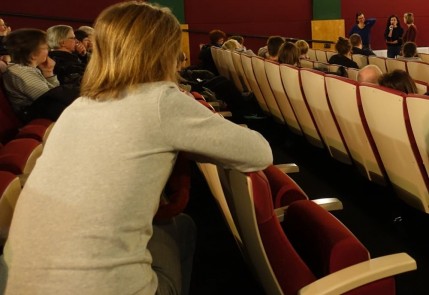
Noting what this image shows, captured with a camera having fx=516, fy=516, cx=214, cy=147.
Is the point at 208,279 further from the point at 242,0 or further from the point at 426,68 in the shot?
the point at 242,0

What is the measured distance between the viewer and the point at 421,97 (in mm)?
1295

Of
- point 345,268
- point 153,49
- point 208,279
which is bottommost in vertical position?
point 208,279

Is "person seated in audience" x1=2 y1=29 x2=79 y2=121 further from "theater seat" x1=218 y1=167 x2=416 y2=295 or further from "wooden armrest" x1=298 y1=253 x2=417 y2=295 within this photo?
"wooden armrest" x1=298 y1=253 x2=417 y2=295

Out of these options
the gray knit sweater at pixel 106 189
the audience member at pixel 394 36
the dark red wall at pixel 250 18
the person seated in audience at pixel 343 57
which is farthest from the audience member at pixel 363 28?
the gray knit sweater at pixel 106 189

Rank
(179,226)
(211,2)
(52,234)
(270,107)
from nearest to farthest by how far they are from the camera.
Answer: (52,234) → (179,226) → (270,107) → (211,2)

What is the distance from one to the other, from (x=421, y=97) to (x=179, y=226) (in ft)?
2.28

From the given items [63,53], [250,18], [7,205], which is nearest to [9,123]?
[63,53]

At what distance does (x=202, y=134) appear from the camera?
2.55 feet

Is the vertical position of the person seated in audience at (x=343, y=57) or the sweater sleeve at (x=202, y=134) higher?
the sweater sleeve at (x=202, y=134)

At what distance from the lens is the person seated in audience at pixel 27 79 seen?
2090mm

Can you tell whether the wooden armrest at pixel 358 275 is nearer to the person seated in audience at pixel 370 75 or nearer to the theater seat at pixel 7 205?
the theater seat at pixel 7 205

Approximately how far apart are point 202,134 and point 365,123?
3.29ft

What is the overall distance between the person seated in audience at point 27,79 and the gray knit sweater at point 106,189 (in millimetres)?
1351

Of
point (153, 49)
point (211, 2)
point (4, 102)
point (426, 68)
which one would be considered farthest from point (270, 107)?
point (211, 2)
